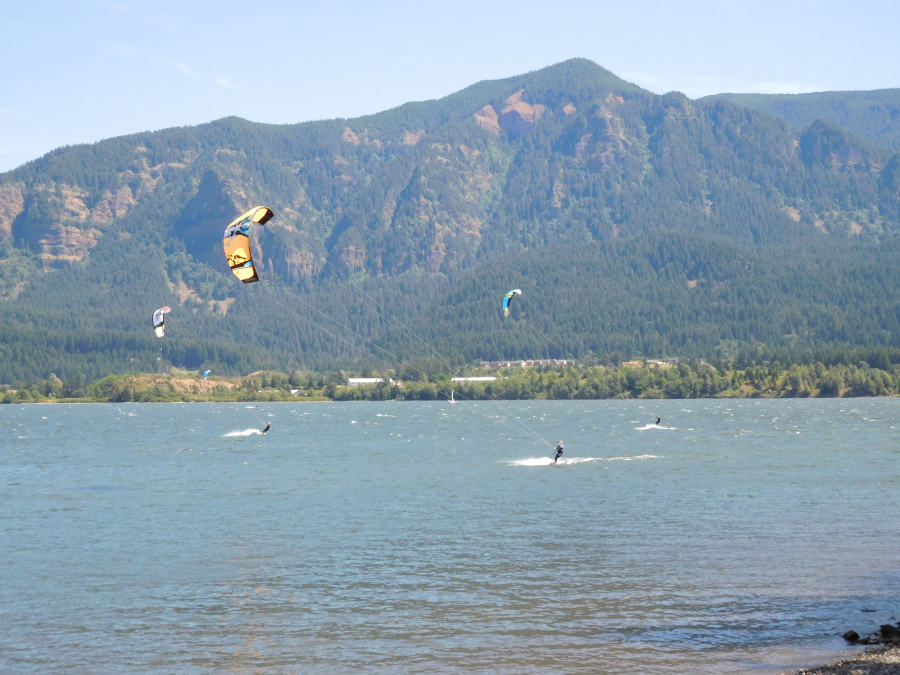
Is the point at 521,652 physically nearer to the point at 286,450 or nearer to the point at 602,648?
the point at 602,648

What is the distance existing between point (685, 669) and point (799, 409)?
496ft

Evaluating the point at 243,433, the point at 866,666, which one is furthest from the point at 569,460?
the point at 243,433

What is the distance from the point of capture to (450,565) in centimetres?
3675

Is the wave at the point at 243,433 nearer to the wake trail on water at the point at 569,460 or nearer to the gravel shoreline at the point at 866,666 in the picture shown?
the wake trail on water at the point at 569,460

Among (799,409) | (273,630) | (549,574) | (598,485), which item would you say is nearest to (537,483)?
(598,485)

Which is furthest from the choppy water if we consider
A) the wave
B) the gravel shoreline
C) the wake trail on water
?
the wave

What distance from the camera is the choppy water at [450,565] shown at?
88.4 feet

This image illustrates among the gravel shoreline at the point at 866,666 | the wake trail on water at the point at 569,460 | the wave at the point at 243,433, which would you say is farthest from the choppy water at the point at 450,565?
the wave at the point at 243,433

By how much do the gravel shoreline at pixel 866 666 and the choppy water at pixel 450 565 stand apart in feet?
3.80

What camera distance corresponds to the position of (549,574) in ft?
115

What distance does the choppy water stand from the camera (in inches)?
1061

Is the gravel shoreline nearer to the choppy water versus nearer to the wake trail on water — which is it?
the choppy water

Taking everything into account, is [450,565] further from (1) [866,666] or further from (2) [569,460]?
(2) [569,460]

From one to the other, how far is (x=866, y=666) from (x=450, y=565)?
16.4 meters
